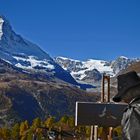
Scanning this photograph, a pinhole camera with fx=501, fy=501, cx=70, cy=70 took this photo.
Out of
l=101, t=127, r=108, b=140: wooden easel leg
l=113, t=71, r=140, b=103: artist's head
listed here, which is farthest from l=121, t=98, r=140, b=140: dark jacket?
l=101, t=127, r=108, b=140: wooden easel leg

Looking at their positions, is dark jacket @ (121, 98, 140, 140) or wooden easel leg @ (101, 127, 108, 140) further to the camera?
wooden easel leg @ (101, 127, 108, 140)

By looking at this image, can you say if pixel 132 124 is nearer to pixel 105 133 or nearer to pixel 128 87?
pixel 128 87

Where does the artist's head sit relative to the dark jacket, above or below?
above

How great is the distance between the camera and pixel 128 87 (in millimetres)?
3137

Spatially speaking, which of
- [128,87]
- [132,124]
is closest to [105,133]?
[128,87]

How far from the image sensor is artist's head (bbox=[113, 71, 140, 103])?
10.2 ft

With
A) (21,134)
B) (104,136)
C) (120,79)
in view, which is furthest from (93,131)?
(21,134)

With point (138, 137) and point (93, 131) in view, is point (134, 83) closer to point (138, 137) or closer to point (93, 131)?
point (138, 137)

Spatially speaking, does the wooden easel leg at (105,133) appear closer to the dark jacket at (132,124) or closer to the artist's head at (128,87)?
the artist's head at (128,87)

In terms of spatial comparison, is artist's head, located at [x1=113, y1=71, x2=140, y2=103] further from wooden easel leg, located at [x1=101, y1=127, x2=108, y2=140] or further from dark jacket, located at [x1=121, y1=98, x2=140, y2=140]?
wooden easel leg, located at [x1=101, y1=127, x2=108, y2=140]

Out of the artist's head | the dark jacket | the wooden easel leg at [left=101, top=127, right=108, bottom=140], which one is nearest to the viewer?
the dark jacket

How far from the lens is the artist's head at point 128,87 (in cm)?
310

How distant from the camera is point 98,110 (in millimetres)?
7426

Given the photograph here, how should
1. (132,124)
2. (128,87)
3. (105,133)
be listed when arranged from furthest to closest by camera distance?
(105,133) → (128,87) → (132,124)
